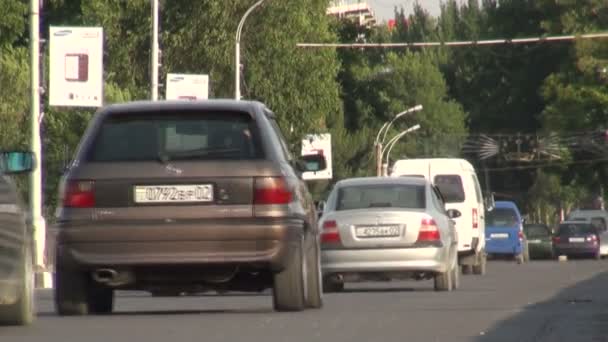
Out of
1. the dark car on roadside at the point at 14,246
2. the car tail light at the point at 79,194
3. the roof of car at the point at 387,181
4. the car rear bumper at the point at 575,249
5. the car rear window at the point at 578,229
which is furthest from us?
the car rear window at the point at 578,229

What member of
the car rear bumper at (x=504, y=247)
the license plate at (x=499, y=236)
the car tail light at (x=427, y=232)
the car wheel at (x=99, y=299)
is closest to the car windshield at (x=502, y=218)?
the license plate at (x=499, y=236)

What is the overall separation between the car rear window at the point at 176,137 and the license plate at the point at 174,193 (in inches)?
9.9

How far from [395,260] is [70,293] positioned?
8660 millimetres

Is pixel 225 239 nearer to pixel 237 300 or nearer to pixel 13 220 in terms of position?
pixel 13 220

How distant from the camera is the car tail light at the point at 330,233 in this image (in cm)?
2573

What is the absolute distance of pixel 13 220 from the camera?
A: 14820 mm

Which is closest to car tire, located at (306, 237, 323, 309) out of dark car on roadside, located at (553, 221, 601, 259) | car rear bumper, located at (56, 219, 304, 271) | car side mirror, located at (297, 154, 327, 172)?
car side mirror, located at (297, 154, 327, 172)

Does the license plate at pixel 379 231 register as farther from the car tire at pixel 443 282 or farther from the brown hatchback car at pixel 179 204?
the brown hatchback car at pixel 179 204

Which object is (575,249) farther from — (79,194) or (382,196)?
(79,194)

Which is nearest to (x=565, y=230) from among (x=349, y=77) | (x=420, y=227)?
(x=349, y=77)

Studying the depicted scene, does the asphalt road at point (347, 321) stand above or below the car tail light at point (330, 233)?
above

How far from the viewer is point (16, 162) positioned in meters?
15.0

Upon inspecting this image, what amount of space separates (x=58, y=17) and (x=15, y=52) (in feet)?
24.9

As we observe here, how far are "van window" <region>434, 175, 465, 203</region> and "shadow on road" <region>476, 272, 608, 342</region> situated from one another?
16.4 metres
